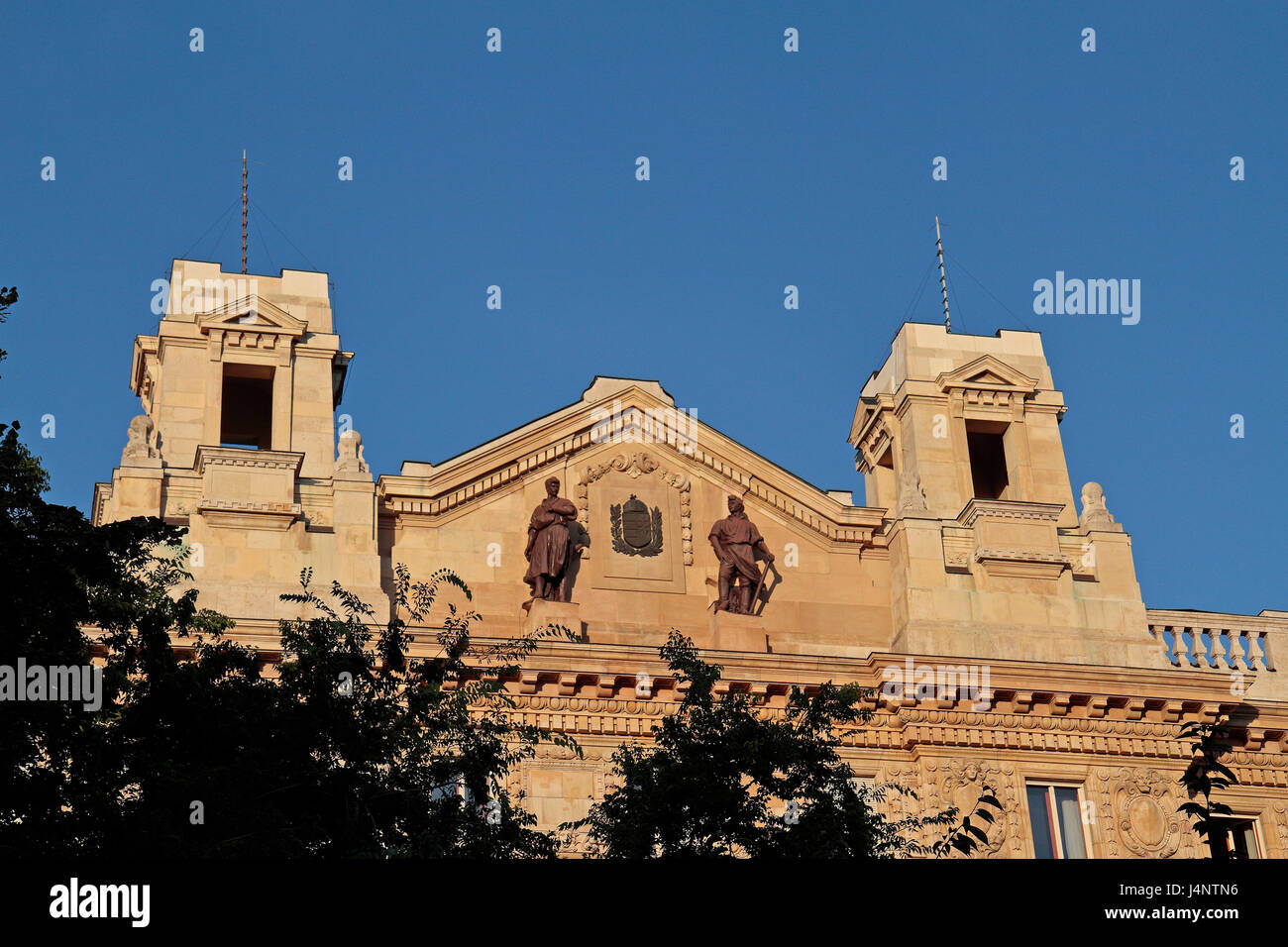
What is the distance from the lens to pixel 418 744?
73.7ft

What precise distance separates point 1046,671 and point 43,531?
1767 cm

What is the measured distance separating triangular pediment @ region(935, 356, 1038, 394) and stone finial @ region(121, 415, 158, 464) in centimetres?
1347

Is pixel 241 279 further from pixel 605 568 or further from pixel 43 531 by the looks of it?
pixel 43 531

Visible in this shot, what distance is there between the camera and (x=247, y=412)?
3800 cm

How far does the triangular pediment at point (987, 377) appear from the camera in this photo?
37.6m

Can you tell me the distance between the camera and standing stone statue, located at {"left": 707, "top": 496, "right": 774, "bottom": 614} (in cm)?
3403

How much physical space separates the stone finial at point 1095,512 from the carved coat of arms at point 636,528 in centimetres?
724

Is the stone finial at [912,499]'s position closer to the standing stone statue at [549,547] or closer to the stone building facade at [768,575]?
the stone building facade at [768,575]

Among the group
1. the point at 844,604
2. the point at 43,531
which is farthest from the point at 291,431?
the point at 43,531

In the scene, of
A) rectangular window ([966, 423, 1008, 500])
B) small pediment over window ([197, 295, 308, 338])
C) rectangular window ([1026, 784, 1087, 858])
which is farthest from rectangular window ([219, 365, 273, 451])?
rectangular window ([1026, 784, 1087, 858])

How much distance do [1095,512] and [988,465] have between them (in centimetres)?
393

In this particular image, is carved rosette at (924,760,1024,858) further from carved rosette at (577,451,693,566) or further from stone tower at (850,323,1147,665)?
carved rosette at (577,451,693,566)
